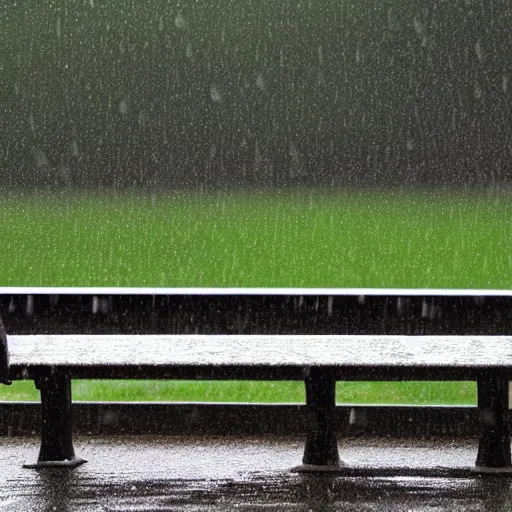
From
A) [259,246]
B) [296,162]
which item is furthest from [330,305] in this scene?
[296,162]

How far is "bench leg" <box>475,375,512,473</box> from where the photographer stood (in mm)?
4594

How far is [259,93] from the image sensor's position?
50.4 m

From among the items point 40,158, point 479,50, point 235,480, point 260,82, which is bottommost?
point 235,480

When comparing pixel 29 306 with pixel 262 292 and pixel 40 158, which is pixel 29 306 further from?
pixel 40 158

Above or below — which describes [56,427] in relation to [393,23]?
below

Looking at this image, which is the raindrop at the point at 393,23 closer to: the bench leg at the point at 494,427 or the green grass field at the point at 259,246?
the green grass field at the point at 259,246

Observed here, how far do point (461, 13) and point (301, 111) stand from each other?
25.2 ft

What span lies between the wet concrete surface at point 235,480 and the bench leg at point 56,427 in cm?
10

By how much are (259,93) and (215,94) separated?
1.90 metres

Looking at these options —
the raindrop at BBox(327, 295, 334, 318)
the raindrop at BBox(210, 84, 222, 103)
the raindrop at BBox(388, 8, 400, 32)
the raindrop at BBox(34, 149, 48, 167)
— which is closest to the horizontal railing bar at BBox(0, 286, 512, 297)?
the raindrop at BBox(327, 295, 334, 318)

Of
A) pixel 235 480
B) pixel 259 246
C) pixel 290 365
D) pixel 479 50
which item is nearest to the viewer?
pixel 290 365

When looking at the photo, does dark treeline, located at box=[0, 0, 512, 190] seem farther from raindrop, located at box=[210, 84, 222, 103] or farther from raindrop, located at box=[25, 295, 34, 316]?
raindrop, located at box=[25, 295, 34, 316]

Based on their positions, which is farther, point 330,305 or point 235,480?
point 330,305

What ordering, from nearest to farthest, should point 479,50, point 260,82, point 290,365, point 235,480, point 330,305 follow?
point 290,365 < point 235,480 < point 330,305 < point 479,50 < point 260,82
